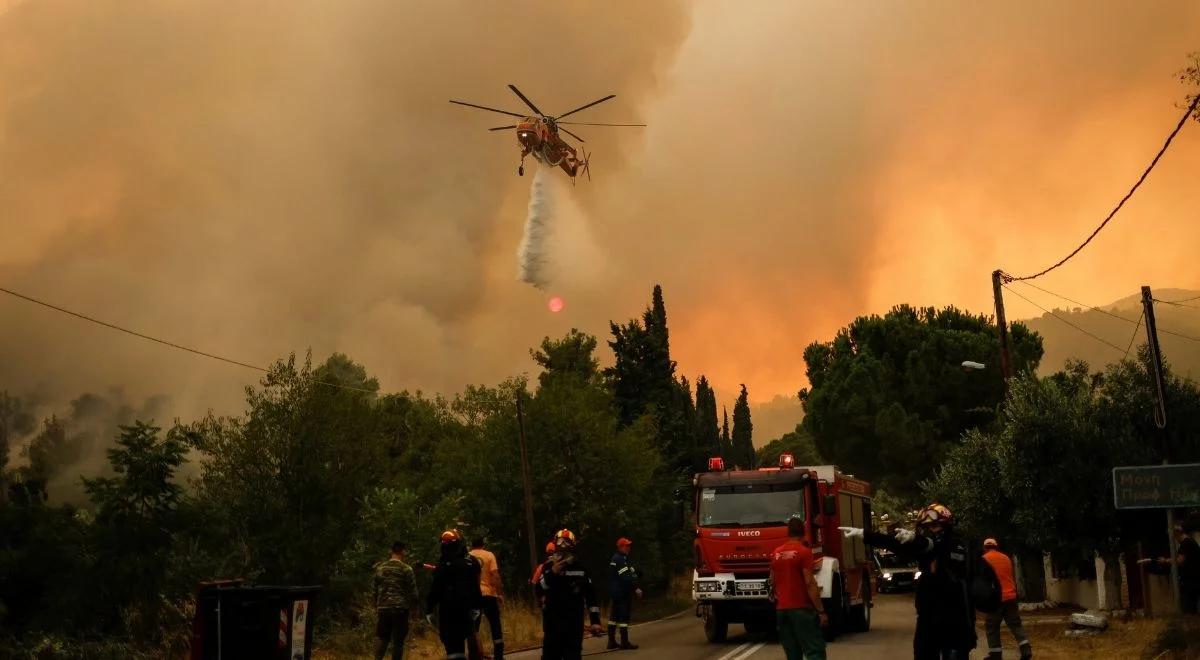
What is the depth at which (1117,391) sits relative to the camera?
27203 millimetres

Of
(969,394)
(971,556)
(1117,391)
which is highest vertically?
(969,394)

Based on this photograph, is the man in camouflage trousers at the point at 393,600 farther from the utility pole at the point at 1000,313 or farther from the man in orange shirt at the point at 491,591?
the utility pole at the point at 1000,313

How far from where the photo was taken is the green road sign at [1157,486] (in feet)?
57.6

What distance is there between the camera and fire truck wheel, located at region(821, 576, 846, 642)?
19969mm

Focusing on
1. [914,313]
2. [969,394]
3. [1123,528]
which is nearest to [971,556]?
[1123,528]

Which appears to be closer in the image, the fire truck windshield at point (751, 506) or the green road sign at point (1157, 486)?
the green road sign at point (1157, 486)

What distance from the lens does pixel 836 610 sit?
20.6 meters

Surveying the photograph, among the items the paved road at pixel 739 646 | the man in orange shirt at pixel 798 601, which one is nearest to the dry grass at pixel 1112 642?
the paved road at pixel 739 646

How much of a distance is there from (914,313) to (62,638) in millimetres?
48177

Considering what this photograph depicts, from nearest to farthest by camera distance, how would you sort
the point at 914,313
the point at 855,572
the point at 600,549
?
the point at 855,572, the point at 600,549, the point at 914,313

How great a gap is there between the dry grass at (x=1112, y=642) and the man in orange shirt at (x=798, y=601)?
23.9 feet

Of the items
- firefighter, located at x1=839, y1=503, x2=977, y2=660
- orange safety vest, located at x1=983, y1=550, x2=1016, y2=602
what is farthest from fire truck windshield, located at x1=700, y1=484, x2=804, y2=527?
firefighter, located at x1=839, y1=503, x2=977, y2=660

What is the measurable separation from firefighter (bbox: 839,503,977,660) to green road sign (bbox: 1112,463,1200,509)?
9568 millimetres

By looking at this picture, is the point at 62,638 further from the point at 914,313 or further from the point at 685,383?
the point at 685,383
